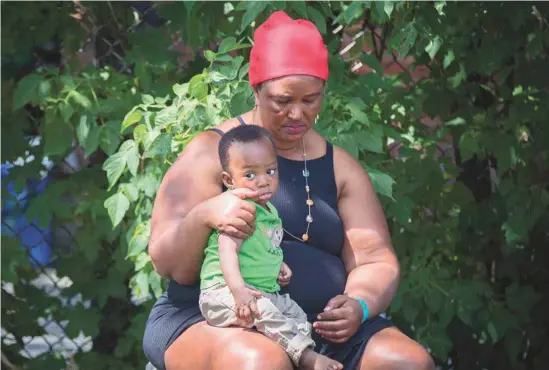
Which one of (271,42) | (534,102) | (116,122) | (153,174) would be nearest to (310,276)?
(271,42)

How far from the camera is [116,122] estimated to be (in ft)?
14.4

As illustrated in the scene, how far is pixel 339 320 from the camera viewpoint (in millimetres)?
2973

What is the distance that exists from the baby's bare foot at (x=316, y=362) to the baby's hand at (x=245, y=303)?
17 cm

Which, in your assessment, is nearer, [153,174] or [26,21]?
[153,174]

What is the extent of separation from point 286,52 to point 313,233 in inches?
21.0

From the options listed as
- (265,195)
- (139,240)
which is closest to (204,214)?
(265,195)

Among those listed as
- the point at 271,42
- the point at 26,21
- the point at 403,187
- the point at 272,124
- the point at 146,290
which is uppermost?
the point at 271,42

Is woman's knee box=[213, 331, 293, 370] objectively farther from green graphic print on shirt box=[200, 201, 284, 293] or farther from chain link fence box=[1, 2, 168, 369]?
chain link fence box=[1, 2, 168, 369]

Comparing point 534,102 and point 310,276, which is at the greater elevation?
point 310,276

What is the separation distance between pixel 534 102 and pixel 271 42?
6.46 feet

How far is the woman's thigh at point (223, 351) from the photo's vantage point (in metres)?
2.78

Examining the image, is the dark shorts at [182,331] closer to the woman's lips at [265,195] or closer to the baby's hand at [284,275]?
the baby's hand at [284,275]

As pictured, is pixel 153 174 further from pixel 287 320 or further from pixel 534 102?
pixel 534 102

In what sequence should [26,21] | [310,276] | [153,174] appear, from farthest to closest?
[26,21] < [153,174] < [310,276]
